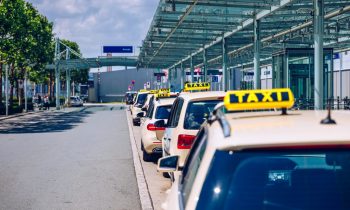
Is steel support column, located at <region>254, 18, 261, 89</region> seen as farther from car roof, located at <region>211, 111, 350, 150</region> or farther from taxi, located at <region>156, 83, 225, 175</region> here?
car roof, located at <region>211, 111, 350, 150</region>

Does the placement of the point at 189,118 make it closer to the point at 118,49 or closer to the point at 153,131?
the point at 153,131

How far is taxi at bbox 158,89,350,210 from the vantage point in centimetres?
297

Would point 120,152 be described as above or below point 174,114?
below

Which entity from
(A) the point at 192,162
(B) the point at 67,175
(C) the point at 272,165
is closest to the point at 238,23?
(B) the point at 67,175

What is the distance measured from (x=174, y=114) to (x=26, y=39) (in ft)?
104

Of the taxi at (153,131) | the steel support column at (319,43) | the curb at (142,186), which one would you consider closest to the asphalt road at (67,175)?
the curb at (142,186)

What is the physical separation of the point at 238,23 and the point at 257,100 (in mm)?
22527

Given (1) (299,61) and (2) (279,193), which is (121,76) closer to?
(1) (299,61)

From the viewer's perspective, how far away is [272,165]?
331 centimetres

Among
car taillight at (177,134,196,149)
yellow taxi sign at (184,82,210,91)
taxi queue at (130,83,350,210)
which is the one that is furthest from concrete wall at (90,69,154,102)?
taxi queue at (130,83,350,210)

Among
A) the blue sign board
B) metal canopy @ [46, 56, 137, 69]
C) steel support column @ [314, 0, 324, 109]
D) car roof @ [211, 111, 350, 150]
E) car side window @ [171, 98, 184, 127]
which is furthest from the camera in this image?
the blue sign board

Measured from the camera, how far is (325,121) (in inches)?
129

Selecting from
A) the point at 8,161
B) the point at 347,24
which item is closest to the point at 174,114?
the point at 8,161

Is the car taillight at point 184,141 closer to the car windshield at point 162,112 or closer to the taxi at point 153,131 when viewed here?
the taxi at point 153,131
